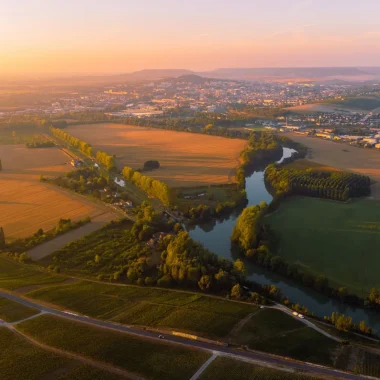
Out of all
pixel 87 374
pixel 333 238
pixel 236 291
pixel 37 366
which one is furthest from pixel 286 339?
pixel 333 238

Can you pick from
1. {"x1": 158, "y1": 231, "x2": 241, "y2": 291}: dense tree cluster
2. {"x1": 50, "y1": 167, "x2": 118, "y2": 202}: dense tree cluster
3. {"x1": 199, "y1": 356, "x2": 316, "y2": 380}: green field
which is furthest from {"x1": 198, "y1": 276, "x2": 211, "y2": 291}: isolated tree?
{"x1": 50, "y1": 167, "x2": 118, "y2": 202}: dense tree cluster

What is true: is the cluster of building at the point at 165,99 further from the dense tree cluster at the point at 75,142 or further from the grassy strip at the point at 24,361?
the grassy strip at the point at 24,361

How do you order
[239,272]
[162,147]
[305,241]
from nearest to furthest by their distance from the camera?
[239,272] < [305,241] < [162,147]

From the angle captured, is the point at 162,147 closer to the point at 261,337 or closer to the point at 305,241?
the point at 305,241

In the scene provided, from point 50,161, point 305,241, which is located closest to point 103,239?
point 305,241

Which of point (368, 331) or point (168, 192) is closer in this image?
point (368, 331)

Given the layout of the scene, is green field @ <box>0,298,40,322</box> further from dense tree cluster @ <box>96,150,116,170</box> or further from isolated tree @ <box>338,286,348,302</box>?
dense tree cluster @ <box>96,150,116,170</box>

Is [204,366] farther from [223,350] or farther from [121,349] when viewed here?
[121,349]
